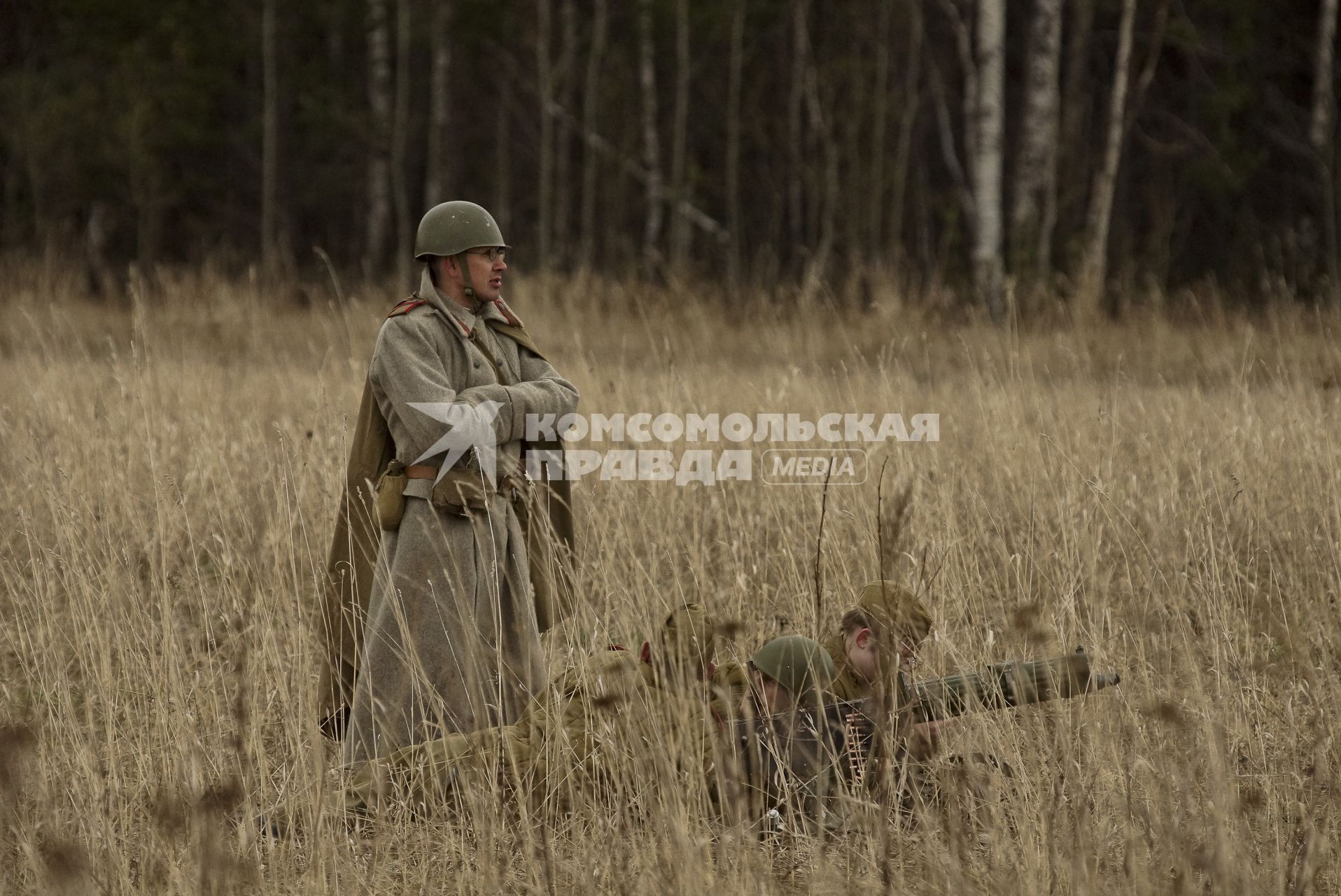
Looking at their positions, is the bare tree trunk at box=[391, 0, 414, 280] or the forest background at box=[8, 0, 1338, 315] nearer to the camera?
the forest background at box=[8, 0, 1338, 315]

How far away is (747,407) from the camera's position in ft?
21.9

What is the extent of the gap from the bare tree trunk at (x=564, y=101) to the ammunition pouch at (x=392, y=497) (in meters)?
14.1

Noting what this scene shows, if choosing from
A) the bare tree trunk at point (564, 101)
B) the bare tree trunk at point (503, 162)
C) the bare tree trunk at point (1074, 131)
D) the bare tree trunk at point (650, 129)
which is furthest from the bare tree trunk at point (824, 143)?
the bare tree trunk at point (503, 162)

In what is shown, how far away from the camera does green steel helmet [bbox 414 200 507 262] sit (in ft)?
11.0

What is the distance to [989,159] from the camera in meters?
11.4

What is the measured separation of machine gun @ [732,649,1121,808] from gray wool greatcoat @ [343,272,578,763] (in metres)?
0.63

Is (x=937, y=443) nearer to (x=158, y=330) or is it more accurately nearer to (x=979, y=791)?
(x=979, y=791)

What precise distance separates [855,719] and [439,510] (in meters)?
1.15

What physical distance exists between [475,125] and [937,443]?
66.5ft

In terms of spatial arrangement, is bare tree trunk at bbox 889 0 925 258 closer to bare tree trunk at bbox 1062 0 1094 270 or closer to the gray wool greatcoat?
bare tree trunk at bbox 1062 0 1094 270

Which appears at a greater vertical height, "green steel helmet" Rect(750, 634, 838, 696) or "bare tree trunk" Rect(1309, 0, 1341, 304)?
"bare tree trunk" Rect(1309, 0, 1341, 304)

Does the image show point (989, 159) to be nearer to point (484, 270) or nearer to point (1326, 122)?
point (1326, 122)

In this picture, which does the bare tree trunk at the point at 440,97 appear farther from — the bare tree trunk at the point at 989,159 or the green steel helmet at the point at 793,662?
the green steel helmet at the point at 793,662

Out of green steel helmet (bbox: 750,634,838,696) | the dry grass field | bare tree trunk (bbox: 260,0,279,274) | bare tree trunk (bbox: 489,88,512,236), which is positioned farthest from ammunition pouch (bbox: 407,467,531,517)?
bare tree trunk (bbox: 489,88,512,236)
